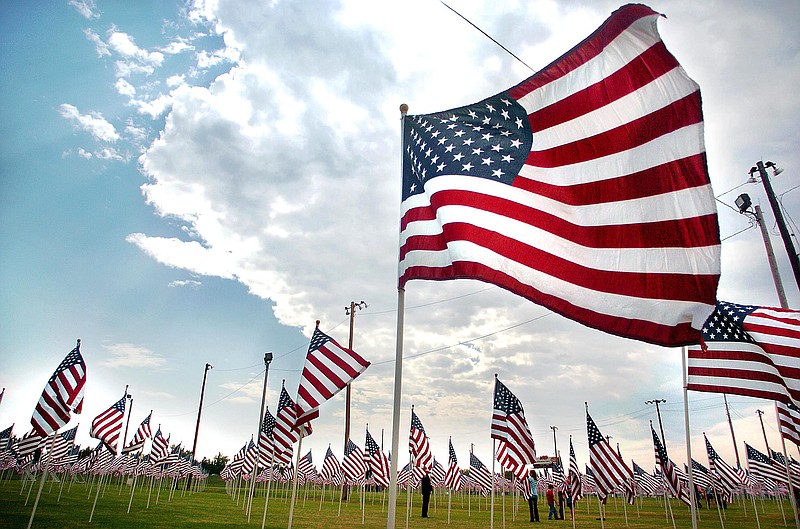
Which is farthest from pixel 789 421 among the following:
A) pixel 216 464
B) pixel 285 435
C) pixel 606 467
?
pixel 216 464

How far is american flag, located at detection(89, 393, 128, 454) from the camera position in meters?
20.4

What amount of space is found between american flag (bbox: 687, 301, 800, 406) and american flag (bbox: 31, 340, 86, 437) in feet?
50.7

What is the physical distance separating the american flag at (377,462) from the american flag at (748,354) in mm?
20652

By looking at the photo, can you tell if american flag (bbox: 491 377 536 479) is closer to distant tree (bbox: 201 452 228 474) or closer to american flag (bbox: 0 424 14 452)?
american flag (bbox: 0 424 14 452)

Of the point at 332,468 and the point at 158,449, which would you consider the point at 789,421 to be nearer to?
the point at 158,449

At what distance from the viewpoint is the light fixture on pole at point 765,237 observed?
1673 centimetres

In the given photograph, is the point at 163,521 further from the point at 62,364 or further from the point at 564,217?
the point at 564,217

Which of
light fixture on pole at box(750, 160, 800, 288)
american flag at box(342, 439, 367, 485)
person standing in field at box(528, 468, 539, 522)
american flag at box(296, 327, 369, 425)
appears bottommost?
person standing in field at box(528, 468, 539, 522)

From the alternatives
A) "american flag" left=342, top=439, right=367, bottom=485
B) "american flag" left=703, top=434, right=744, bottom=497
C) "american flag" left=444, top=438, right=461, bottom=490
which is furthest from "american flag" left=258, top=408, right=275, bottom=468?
"american flag" left=703, top=434, right=744, bottom=497

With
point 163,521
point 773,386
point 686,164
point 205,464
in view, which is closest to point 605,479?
point 773,386

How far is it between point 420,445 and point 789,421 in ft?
57.3

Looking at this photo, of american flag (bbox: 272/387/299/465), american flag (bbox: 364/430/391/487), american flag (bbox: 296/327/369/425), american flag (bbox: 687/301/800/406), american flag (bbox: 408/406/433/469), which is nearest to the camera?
american flag (bbox: 687/301/800/406)

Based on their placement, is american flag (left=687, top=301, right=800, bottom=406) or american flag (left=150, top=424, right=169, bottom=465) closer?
american flag (left=687, top=301, right=800, bottom=406)

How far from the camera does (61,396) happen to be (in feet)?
44.1
